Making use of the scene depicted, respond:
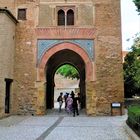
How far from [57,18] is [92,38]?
8.18ft

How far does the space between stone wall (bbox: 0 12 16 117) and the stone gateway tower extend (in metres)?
0.12

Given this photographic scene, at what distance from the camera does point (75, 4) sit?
1931 cm

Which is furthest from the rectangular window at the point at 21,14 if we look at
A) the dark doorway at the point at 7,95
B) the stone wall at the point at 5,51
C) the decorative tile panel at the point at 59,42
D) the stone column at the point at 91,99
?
the stone column at the point at 91,99

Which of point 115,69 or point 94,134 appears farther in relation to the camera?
point 115,69

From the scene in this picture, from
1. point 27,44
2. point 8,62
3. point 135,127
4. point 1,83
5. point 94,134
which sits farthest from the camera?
point 27,44

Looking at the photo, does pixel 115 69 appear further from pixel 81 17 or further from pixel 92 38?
pixel 81 17

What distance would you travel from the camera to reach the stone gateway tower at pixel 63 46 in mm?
18609

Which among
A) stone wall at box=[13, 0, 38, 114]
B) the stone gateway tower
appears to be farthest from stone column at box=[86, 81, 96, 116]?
stone wall at box=[13, 0, 38, 114]

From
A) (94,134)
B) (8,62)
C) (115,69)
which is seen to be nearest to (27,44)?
(8,62)

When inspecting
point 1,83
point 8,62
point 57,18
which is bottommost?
point 1,83

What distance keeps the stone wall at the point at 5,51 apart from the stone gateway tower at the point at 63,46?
12 cm

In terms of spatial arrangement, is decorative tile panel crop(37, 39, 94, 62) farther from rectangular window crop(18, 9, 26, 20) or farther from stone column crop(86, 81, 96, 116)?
rectangular window crop(18, 9, 26, 20)

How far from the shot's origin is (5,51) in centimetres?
1725

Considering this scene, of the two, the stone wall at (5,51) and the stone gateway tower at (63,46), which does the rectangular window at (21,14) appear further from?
the stone wall at (5,51)
